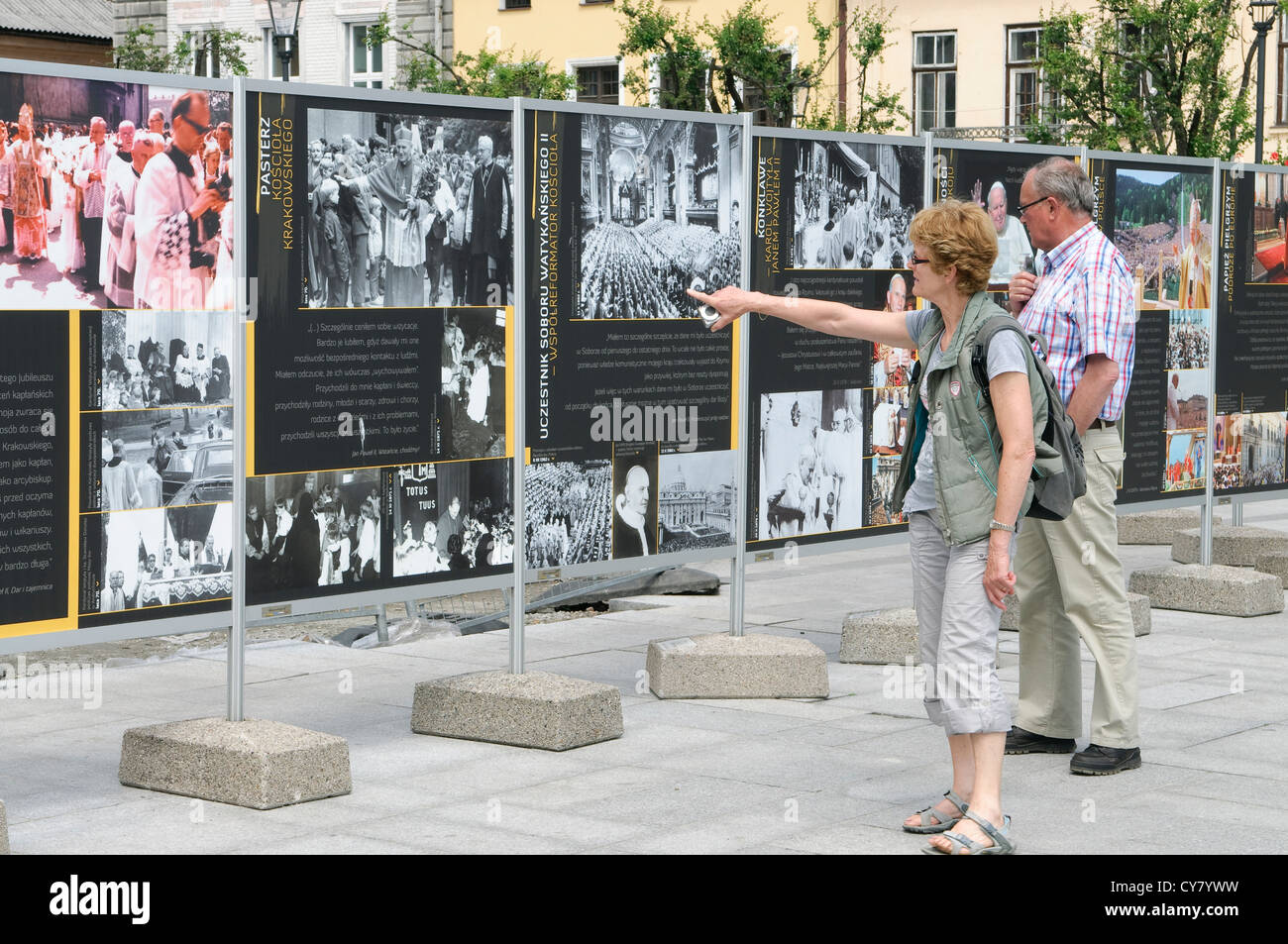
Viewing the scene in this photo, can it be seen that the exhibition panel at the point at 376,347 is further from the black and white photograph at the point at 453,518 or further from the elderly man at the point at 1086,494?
the elderly man at the point at 1086,494

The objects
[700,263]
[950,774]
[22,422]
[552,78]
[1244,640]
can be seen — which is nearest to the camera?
[22,422]

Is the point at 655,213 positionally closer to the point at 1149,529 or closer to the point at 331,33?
the point at 1149,529

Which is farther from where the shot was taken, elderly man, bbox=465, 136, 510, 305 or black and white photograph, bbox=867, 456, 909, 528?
black and white photograph, bbox=867, 456, 909, 528

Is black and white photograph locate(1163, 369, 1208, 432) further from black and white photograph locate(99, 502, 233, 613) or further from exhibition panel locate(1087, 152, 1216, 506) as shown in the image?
black and white photograph locate(99, 502, 233, 613)

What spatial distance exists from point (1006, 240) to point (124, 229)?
4.81 m

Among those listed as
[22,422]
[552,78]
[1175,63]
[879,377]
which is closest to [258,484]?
[22,422]

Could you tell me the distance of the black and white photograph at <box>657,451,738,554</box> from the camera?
7.83 metres

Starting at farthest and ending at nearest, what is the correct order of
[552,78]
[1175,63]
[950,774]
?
[552,78] → [1175,63] → [950,774]

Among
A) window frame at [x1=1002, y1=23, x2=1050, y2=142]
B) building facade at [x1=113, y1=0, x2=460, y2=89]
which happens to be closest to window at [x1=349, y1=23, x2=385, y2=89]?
building facade at [x1=113, y1=0, x2=460, y2=89]

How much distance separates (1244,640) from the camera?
32.1ft

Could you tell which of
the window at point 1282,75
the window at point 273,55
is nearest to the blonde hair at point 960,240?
the window at point 1282,75

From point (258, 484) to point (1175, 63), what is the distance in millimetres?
19593

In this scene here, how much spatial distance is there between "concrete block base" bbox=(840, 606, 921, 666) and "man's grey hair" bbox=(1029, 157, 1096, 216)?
8.58 feet

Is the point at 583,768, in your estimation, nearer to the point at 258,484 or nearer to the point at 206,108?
the point at 258,484
